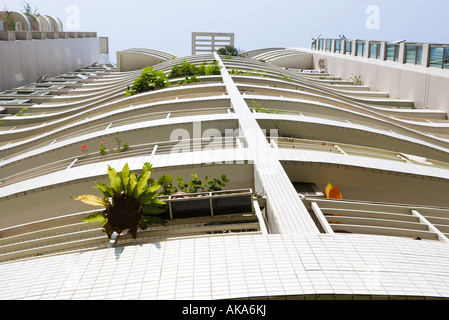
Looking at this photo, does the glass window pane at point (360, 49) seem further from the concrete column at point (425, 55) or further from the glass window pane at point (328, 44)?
the concrete column at point (425, 55)

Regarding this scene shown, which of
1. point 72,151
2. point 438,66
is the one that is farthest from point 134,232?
point 438,66

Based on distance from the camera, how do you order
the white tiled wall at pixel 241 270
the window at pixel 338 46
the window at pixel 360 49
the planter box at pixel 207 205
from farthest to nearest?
the window at pixel 338 46
the window at pixel 360 49
the planter box at pixel 207 205
the white tiled wall at pixel 241 270

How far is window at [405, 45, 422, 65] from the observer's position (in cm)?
2314

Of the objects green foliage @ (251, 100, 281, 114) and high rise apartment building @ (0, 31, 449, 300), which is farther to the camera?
green foliage @ (251, 100, 281, 114)

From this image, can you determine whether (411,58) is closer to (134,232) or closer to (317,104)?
(317,104)

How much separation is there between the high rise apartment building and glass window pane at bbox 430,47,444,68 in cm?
80

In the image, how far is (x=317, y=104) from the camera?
16750mm

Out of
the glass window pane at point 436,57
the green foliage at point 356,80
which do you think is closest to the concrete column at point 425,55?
the glass window pane at point 436,57

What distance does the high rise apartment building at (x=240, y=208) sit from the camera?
17.7 feet


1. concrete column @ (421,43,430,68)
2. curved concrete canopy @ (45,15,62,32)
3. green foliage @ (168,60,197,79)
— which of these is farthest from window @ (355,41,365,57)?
curved concrete canopy @ (45,15,62,32)

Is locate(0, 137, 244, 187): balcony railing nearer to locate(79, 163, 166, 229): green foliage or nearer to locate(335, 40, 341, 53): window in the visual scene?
locate(79, 163, 166, 229): green foliage

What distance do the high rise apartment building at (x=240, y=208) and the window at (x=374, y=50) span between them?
9226 mm

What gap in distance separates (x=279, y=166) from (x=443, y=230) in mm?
3712

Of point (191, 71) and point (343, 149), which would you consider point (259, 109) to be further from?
point (191, 71)
